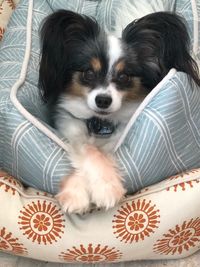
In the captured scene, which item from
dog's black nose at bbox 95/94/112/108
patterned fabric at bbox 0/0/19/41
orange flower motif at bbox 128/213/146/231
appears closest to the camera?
orange flower motif at bbox 128/213/146/231

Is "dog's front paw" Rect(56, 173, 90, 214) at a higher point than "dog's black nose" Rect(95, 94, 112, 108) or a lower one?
lower

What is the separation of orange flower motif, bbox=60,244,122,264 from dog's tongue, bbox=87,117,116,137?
0.50m

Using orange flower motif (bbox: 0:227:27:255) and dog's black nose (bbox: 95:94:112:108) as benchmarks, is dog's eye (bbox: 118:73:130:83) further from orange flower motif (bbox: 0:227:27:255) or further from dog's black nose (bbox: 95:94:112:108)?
orange flower motif (bbox: 0:227:27:255)

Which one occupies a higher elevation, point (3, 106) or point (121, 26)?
point (121, 26)

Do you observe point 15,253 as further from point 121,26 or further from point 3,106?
point 121,26

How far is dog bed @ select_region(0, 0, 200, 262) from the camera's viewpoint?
61.3 inches

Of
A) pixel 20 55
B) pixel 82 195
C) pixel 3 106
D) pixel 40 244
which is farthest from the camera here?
pixel 20 55

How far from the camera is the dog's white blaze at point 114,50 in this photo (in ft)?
5.66

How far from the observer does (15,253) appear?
5.44ft

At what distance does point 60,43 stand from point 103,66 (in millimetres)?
196

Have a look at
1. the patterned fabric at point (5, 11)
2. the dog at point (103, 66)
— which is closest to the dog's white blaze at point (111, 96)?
the dog at point (103, 66)

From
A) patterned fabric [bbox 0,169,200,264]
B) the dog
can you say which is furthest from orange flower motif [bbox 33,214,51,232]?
the dog

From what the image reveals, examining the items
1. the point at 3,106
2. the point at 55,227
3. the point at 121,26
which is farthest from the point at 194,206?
the point at 121,26

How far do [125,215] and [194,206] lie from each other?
25 cm
